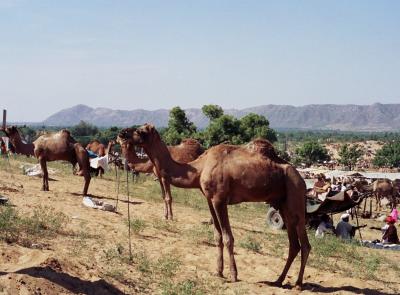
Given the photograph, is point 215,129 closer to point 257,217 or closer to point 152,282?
point 257,217

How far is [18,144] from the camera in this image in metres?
18.5

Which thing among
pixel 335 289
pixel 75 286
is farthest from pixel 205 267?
pixel 75 286

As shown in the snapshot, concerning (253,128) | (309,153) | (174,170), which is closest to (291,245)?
(174,170)

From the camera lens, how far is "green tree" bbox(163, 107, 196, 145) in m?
45.0

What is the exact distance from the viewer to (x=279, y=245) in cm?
1272

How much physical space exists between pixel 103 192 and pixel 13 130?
3658 mm

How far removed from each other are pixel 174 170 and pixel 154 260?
1.62m

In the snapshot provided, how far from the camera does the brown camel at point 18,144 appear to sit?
1823 cm

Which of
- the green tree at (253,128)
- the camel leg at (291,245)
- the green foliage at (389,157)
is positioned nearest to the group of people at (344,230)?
the camel leg at (291,245)

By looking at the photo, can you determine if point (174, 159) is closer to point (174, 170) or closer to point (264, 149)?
point (174, 170)

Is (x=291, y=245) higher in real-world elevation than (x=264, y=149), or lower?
lower

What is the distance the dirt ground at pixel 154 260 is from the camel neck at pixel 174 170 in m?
1.34

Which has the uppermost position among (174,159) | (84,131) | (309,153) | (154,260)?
(174,159)

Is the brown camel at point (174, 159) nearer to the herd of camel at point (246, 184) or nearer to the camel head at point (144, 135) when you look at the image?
the camel head at point (144, 135)
